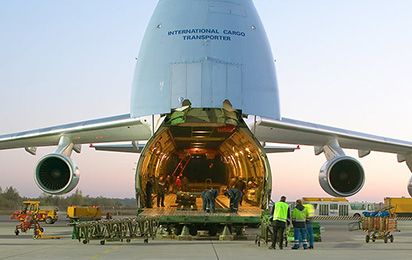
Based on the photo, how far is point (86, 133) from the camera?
21609mm

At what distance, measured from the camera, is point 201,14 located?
1966 cm

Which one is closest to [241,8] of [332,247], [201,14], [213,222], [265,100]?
[201,14]

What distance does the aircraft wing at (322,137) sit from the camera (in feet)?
68.2

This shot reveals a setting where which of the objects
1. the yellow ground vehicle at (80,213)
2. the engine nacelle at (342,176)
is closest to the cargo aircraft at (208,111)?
the engine nacelle at (342,176)

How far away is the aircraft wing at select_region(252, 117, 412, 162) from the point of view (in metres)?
20.8

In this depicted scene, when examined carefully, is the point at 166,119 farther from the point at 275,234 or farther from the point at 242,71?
the point at 275,234

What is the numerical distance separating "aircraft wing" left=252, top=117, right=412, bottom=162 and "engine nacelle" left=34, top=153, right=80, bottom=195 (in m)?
5.57

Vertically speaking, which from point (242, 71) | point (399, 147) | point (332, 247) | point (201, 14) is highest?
point (201, 14)

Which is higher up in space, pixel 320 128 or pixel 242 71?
pixel 242 71

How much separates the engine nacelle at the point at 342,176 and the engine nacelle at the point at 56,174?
7348 mm

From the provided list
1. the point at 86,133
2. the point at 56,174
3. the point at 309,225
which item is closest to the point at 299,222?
the point at 309,225

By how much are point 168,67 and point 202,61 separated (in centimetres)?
103

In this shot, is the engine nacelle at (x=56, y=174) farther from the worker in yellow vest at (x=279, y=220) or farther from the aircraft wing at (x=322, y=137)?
the worker in yellow vest at (x=279, y=220)

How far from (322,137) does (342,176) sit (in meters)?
1.79
